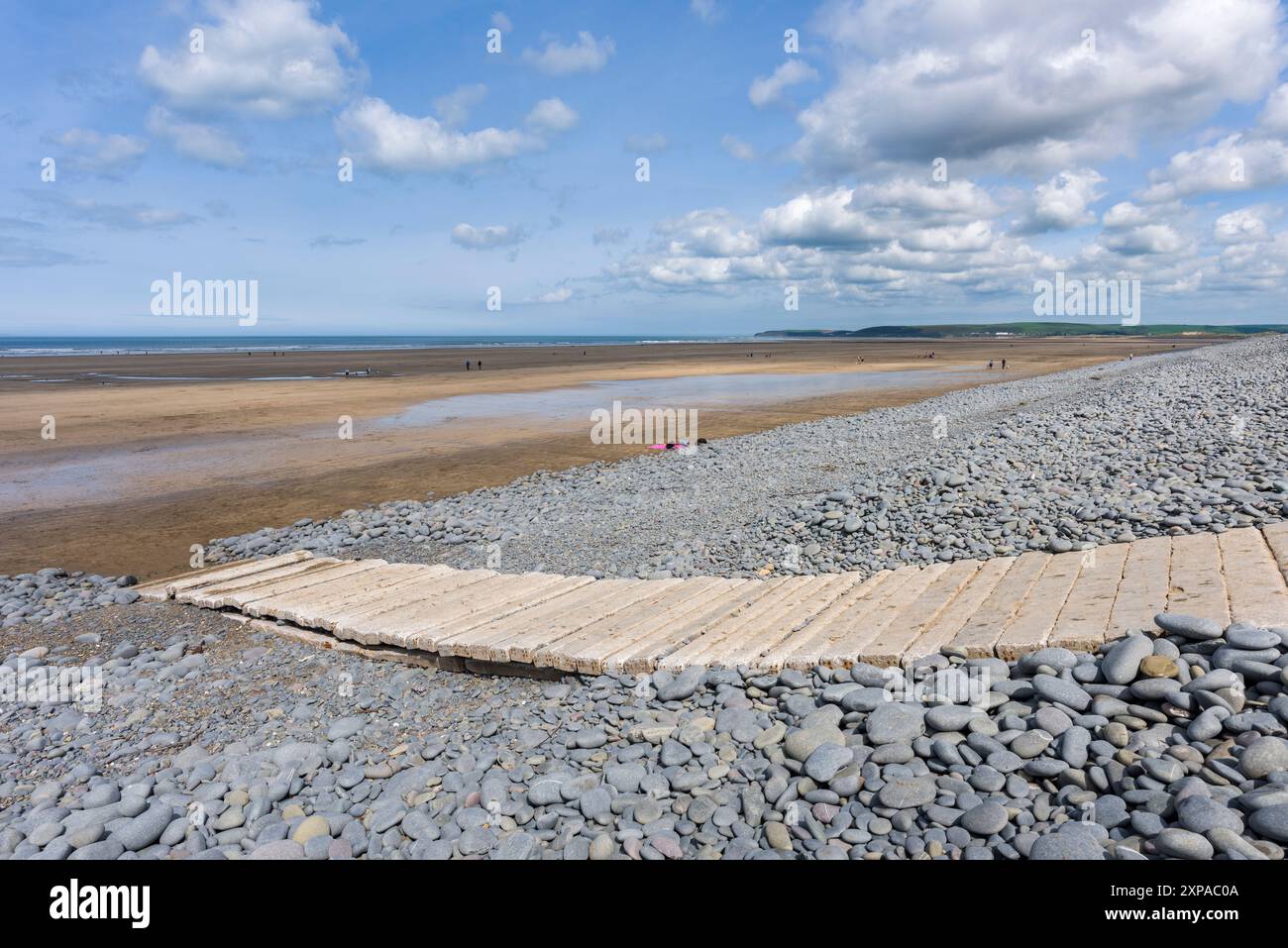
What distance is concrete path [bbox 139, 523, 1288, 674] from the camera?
638cm

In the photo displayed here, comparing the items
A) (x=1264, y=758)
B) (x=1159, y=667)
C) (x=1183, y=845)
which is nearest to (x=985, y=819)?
(x=1183, y=845)

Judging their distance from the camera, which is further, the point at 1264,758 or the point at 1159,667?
the point at 1159,667

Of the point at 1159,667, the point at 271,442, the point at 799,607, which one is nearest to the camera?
the point at 1159,667

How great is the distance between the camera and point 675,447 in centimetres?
2194

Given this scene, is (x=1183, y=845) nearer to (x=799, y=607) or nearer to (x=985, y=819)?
(x=985, y=819)

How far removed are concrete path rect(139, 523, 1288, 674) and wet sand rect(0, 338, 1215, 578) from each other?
6393mm

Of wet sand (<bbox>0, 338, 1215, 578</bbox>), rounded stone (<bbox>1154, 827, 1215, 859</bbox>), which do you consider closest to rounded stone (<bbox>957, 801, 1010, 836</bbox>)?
rounded stone (<bbox>1154, 827, 1215, 859</bbox>)

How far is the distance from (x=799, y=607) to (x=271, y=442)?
76.7 ft

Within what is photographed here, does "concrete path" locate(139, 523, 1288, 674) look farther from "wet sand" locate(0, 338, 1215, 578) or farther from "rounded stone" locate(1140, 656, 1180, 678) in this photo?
"wet sand" locate(0, 338, 1215, 578)

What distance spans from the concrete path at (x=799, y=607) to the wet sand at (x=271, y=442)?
6.39 m

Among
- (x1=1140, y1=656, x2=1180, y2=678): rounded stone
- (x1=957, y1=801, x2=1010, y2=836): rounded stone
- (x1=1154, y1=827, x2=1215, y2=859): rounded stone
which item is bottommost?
(x1=957, y1=801, x2=1010, y2=836): rounded stone

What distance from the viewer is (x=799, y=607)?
8.23 m

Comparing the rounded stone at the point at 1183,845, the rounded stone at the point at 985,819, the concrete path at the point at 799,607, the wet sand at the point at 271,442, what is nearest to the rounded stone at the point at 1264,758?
the rounded stone at the point at 1183,845

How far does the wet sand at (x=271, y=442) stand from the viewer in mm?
15852
